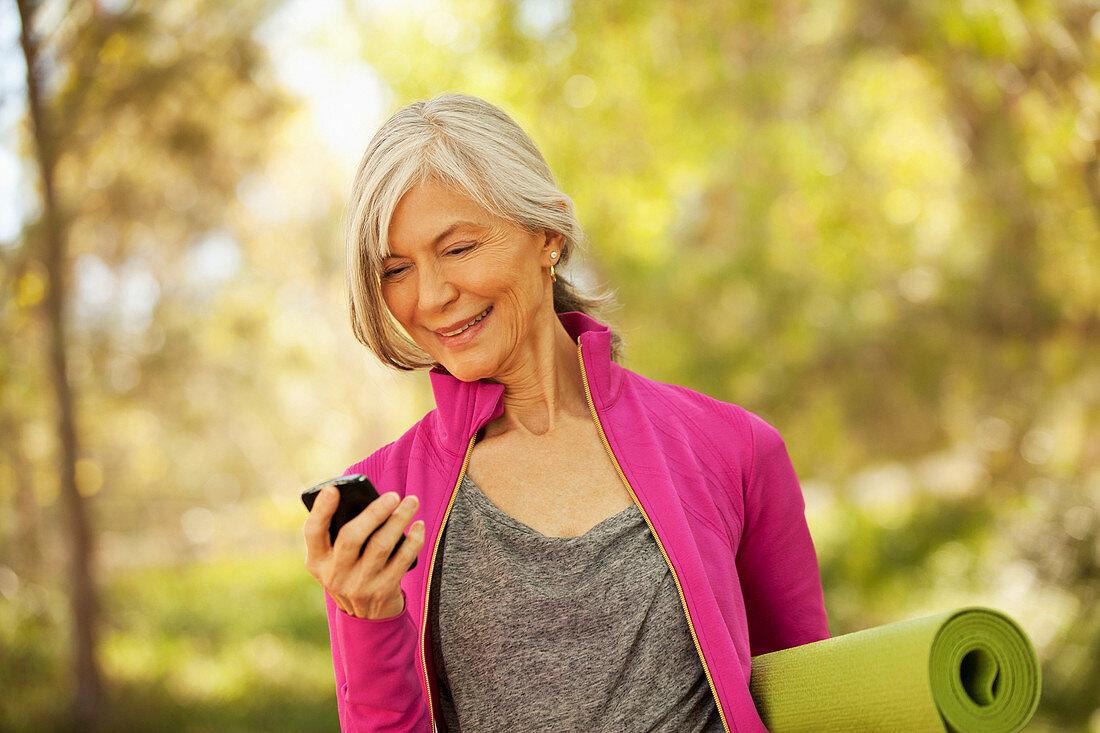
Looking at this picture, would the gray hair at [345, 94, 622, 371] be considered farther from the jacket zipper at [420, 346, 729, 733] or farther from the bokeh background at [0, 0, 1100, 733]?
the bokeh background at [0, 0, 1100, 733]

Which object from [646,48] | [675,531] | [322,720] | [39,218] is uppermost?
[646,48]

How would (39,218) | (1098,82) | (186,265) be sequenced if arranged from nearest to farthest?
(1098,82) < (39,218) < (186,265)

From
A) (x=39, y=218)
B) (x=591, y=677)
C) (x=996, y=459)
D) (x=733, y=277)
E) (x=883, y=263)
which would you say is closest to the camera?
(x=591, y=677)

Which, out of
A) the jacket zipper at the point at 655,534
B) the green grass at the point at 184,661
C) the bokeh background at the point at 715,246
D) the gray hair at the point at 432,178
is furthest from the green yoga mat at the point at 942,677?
the green grass at the point at 184,661

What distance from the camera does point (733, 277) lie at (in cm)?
702

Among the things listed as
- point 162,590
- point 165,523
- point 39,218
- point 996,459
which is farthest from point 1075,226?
point 165,523

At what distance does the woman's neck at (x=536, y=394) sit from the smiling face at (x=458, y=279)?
8cm

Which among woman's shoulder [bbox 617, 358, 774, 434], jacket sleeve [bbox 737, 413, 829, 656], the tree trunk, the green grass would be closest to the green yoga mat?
jacket sleeve [bbox 737, 413, 829, 656]

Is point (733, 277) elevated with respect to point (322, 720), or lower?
elevated

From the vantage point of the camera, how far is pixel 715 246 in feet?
24.6

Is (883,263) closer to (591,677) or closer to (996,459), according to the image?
(996,459)

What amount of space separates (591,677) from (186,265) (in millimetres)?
15479

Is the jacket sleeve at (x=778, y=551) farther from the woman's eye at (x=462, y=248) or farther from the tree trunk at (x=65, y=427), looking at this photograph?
the tree trunk at (x=65, y=427)

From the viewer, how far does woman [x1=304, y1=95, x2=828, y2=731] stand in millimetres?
1470
